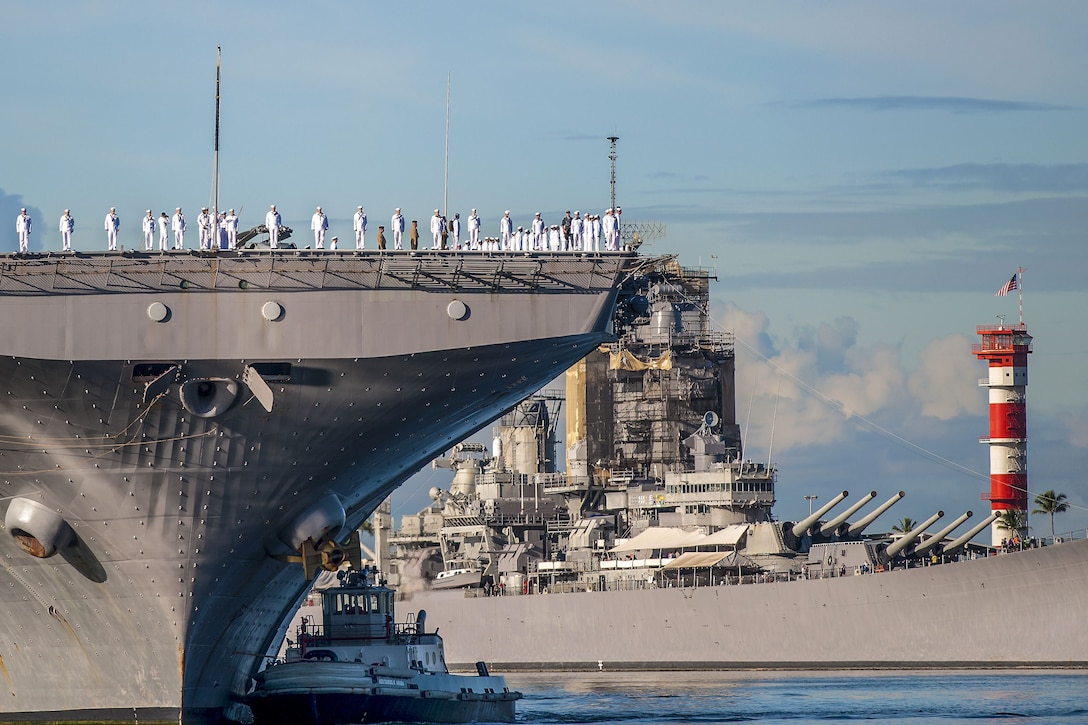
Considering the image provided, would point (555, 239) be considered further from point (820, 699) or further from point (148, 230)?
point (820, 699)

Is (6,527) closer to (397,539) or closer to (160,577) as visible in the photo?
(160,577)

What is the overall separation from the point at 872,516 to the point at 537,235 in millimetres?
33066

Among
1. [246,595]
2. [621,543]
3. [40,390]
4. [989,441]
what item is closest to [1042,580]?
[989,441]

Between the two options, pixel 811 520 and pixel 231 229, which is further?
pixel 811 520

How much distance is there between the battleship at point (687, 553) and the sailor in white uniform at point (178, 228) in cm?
2045

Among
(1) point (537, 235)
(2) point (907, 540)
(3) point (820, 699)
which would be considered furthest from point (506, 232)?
(2) point (907, 540)

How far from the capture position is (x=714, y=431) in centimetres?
6281

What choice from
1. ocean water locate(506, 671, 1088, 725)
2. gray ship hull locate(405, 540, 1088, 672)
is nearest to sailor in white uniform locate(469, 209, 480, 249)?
ocean water locate(506, 671, 1088, 725)

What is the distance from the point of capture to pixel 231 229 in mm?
23938

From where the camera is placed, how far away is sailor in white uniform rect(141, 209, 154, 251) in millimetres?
23688

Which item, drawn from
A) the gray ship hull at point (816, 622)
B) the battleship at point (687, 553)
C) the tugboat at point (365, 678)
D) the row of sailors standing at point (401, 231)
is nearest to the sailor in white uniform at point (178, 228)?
the row of sailors standing at point (401, 231)

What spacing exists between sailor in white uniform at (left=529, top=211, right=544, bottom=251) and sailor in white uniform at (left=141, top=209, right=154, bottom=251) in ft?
17.4

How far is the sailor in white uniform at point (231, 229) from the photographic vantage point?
78.3 ft

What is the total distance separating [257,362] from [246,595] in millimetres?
3849
